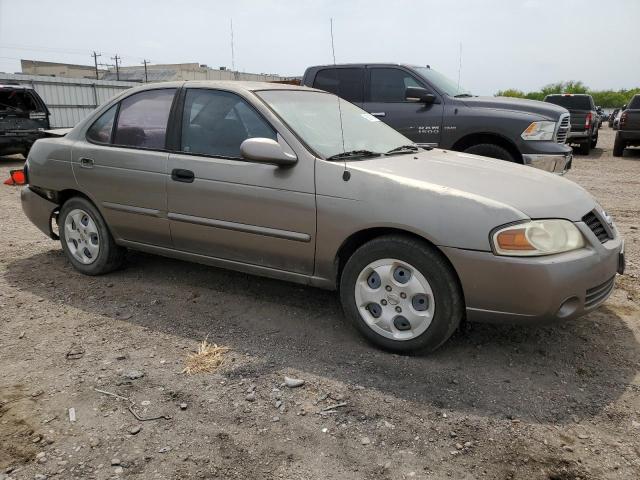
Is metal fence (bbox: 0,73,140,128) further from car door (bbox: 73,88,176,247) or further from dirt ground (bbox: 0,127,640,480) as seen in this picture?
dirt ground (bbox: 0,127,640,480)

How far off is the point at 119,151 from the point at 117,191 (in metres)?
0.32

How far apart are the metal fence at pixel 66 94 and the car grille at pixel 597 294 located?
65.3ft

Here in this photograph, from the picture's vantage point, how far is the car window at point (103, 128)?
456cm

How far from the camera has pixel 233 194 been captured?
12.4 feet

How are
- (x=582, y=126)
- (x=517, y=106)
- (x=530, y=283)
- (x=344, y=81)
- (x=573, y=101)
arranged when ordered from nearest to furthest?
(x=530, y=283), (x=517, y=106), (x=344, y=81), (x=582, y=126), (x=573, y=101)

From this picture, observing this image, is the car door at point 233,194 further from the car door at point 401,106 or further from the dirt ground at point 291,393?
the car door at point 401,106

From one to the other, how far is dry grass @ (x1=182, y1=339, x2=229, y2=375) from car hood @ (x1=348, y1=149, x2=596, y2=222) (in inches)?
56.5

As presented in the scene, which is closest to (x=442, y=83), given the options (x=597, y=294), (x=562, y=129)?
(x=562, y=129)

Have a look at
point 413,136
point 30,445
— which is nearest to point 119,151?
point 30,445

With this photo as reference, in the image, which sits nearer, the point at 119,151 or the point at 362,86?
the point at 119,151

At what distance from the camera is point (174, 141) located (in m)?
4.14

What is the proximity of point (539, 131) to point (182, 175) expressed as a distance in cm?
491

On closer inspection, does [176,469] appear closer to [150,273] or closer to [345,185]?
[345,185]

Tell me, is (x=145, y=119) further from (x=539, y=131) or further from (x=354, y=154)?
(x=539, y=131)
